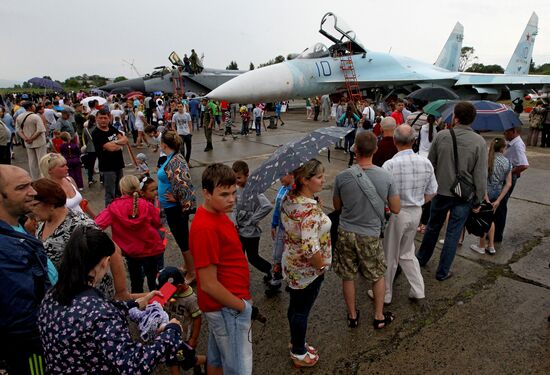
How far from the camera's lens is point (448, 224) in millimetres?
3691

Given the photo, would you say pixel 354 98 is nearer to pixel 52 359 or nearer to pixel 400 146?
pixel 400 146

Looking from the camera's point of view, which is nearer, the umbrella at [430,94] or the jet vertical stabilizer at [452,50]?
the umbrella at [430,94]

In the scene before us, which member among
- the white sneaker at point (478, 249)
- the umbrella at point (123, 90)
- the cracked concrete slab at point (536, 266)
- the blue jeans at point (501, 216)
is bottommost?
the cracked concrete slab at point (536, 266)

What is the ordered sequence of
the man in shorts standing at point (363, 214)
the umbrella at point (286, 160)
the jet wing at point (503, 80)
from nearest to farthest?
the umbrella at point (286, 160), the man in shorts standing at point (363, 214), the jet wing at point (503, 80)

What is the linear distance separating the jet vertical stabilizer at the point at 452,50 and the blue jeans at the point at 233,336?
23.6 m

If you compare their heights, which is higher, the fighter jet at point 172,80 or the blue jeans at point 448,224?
the fighter jet at point 172,80

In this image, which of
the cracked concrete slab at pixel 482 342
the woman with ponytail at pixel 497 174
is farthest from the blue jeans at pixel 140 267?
the woman with ponytail at pixel 497 174

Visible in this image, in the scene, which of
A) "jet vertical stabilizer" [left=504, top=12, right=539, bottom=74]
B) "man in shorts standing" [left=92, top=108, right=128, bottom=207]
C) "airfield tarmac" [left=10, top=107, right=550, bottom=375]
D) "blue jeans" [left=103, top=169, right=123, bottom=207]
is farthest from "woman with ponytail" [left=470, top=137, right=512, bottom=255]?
"jet vertical stabilizer" [left=504, top=12, right=539, bottom=74]

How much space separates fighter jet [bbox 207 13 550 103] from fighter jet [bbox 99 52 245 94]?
42.3 ft

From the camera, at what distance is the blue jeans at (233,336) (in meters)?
1.98

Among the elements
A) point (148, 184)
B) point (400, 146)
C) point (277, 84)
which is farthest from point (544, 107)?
point (148, 184)

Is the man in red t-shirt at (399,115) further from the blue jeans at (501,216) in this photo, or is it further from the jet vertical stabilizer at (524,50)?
the jet vertical stabilizer at (524,50)

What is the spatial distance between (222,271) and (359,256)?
1418 millimetres

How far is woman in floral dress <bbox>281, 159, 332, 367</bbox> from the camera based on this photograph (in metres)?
2.23
